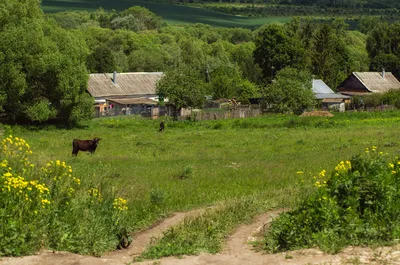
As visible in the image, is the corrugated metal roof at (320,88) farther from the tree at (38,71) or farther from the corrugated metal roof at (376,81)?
the tree at (38,71)

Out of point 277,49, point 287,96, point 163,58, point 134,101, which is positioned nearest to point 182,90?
point 287,96

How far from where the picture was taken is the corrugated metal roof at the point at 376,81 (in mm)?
81100

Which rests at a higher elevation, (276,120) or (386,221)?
(386,221)

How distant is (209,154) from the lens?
31891 millimetres

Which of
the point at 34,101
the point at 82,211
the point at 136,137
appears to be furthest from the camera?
the point at 34,101

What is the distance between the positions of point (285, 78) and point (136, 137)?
25.9 m

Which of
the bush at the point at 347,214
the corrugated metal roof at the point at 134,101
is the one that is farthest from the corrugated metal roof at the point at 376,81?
the bush at the point at 347,214

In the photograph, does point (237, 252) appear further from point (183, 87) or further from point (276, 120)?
point (183, 87)

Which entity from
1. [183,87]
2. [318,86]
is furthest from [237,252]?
[318,86]

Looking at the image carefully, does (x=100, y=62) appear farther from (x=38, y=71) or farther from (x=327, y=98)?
(x=38, y=71)

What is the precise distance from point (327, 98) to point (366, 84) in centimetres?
906

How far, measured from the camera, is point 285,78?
63.3 m

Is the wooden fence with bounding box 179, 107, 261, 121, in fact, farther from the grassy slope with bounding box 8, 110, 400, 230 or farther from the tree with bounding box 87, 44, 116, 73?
the tree with bounding box 87, 44, 116, 73

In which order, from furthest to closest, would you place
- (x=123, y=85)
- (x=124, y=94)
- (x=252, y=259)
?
(x=123, y=85) → (x=124, y=94) → (x=252, y=259)
